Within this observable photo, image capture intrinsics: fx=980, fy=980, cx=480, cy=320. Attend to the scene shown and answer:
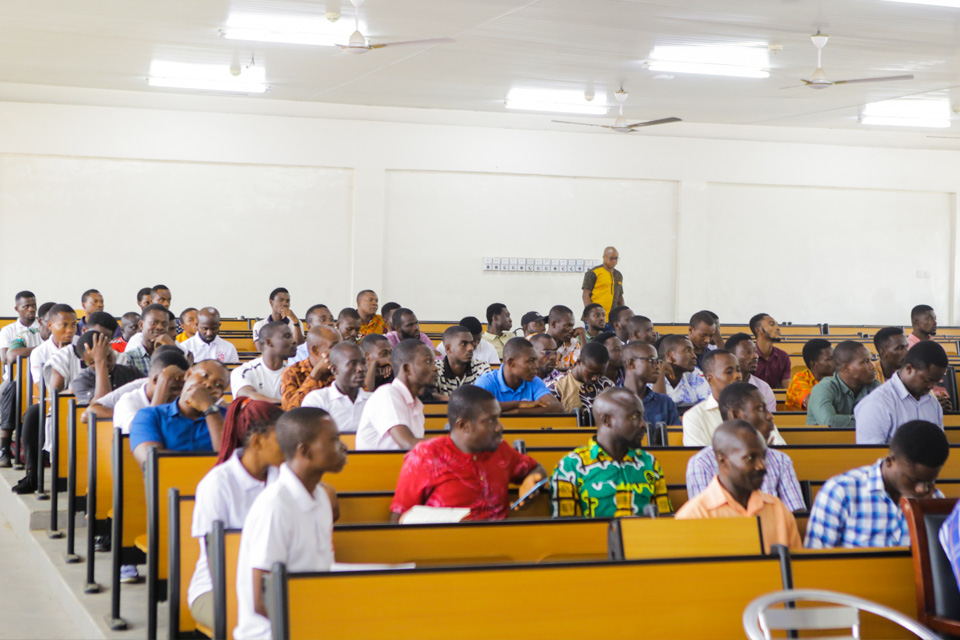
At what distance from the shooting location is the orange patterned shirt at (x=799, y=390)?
6.71 meters

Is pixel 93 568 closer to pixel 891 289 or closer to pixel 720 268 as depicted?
pixel 720 268

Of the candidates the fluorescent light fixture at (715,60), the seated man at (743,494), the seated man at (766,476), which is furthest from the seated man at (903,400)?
the fluorescent light fixture at (715,60)

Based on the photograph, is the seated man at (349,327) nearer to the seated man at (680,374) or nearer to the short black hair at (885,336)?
the seated man at (680,374)

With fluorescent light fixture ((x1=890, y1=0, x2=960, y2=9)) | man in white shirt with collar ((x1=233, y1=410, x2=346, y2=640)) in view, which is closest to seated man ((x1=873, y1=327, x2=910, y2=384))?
fluorescent light fixture ((x1=890, y1=0, x2=960, y2=9))

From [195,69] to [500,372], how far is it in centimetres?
684

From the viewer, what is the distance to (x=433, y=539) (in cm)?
303

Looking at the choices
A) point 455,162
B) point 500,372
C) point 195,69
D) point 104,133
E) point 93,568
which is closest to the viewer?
point 93,568

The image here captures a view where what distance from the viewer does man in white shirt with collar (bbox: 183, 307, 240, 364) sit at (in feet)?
26.9

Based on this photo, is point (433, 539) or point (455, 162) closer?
point (433, 539)

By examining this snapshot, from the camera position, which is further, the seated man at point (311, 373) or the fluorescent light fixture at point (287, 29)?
the fluorescent light fixture at point (287, 29)

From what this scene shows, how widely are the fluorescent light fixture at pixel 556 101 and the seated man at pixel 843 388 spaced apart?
691 centimetres

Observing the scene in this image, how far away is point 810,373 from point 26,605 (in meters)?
5.08

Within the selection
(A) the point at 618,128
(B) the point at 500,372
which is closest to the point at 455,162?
(A) the point at 618,128

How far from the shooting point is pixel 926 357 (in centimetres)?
498
